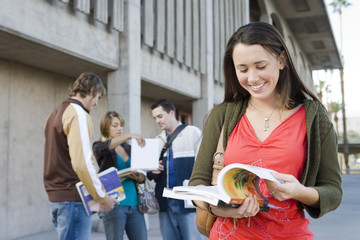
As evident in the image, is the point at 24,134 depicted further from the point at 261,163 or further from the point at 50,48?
the point at 261,163

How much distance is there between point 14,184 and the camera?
7.93 meters

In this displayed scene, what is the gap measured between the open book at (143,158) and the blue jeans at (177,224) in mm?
497

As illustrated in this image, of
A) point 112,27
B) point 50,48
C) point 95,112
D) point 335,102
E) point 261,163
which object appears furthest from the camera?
point 335,102

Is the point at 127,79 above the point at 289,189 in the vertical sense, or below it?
above

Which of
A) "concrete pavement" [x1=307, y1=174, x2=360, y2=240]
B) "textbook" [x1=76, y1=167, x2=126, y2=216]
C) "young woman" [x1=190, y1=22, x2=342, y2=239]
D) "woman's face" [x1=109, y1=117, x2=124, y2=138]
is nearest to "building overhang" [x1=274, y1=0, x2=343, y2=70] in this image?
"concrete pavement" [x1=307, y1=174, x2=360, y2=240]

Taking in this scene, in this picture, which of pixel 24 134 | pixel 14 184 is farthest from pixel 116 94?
pixel 14 184

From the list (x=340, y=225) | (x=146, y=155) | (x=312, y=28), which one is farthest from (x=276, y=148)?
(x=312, y=28)

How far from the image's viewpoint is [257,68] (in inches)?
73.7

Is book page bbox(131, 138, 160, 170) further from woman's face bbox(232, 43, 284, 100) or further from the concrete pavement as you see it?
the concrete pavement

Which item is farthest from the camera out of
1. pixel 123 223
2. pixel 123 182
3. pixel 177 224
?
pixel 123 182

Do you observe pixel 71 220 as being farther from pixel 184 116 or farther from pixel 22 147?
pixel 184 116

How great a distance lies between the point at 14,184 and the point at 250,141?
704 centimetres

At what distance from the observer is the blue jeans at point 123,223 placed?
465 centimetres

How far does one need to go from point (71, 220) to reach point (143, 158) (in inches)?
54.8
